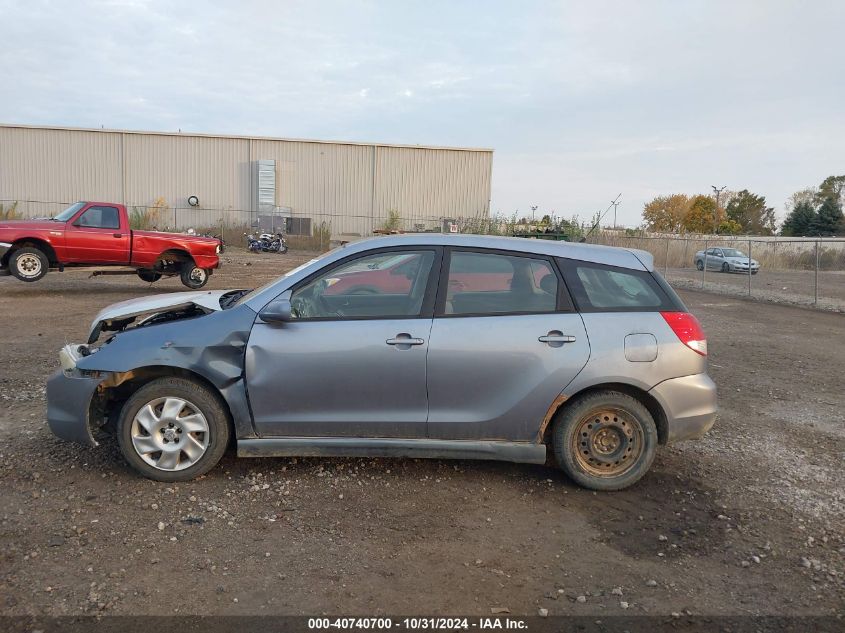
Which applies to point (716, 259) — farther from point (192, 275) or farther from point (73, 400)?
point (73, 400)

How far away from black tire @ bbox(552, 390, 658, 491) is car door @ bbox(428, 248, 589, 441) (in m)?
0.23

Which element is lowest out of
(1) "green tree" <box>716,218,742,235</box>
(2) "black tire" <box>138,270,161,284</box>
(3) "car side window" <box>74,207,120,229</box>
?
(2) "black tire" <box>138,270,161,284</box>

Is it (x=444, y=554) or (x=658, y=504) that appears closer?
(x=444, y=554)

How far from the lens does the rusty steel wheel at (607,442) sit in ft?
14.9

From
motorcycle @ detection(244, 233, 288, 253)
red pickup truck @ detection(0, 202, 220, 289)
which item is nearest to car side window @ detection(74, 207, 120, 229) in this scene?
red pickup truck @ detection(0, 202, 220, 289)

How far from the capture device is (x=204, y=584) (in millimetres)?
3338

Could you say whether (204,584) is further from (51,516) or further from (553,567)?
(553,567)

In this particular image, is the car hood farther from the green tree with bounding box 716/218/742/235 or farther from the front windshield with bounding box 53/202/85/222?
the green tree with bounding box 716/218/742/235

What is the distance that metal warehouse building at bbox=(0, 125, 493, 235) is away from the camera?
38406mm

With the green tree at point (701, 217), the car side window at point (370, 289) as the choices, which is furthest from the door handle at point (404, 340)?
the green tree at point (701, 217)

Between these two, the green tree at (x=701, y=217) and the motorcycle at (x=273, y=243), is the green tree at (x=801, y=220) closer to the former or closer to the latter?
the green tree at (x=701, y=217)

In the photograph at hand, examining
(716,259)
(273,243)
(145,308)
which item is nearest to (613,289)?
(145,308)

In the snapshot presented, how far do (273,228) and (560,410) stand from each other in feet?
114

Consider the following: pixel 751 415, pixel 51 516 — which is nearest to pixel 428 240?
pixel 51 516
